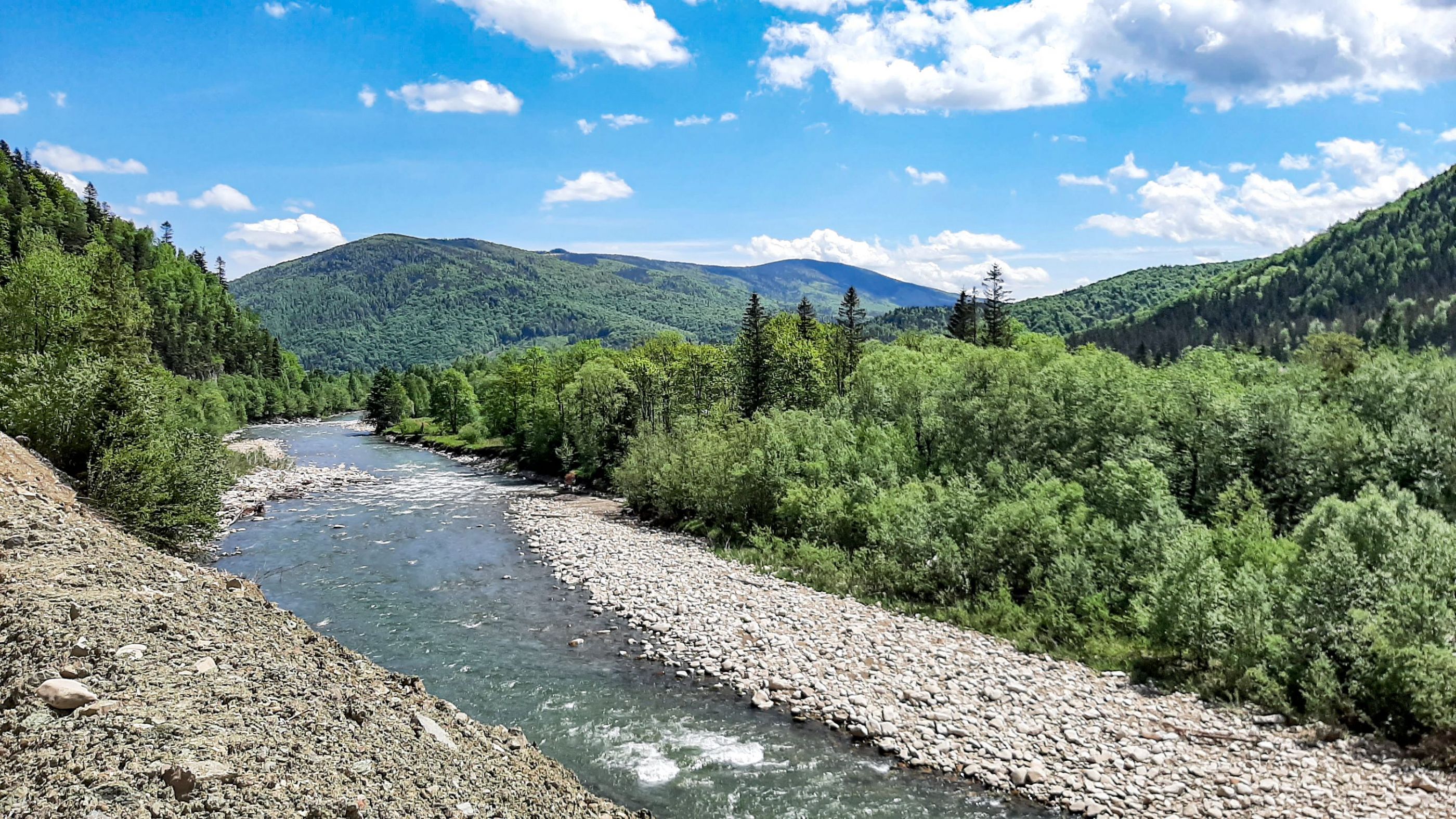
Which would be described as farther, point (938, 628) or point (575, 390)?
point (575, 390)

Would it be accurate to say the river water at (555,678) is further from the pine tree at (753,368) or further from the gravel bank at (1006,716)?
the pine tree at (753,368)

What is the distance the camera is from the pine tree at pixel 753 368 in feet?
170

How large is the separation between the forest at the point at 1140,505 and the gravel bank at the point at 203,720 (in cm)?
1546

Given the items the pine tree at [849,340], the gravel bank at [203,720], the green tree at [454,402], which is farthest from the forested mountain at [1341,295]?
the gravel bank at [203,720]

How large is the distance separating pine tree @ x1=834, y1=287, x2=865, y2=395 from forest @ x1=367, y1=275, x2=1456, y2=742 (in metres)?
9.68

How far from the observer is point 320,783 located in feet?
30.9

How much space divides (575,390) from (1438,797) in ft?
177

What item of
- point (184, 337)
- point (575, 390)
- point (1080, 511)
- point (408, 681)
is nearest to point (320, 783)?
point (408, 681)

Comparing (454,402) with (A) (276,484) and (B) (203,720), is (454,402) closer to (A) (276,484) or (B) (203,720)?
(A) (276,484)

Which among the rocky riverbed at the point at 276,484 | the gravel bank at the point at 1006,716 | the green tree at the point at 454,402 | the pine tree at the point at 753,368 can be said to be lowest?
the rocky riverbed at the point at 276,484

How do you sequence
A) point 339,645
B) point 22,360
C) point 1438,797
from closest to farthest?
point 1438,797 → point 339,645 → point 22,360

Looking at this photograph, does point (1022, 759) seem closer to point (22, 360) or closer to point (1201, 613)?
point (1201, 613)

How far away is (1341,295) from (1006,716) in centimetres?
16569

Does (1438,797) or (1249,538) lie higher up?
A: (1249,538)
